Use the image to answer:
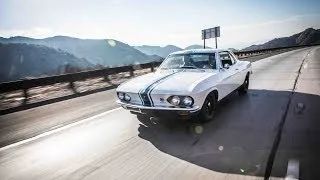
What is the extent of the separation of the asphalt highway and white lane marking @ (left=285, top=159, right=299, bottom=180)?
26 mm

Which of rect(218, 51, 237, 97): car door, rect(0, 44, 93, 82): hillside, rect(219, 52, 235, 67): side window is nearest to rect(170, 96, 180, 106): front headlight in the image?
rect(218, 51, 237, 97): car door

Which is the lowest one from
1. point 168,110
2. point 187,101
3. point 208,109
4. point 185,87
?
point 208,109

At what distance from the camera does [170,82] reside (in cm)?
606

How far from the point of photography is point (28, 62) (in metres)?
166

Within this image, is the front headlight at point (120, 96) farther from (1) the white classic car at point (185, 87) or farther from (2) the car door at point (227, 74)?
(2) the car door at point (227, 74)

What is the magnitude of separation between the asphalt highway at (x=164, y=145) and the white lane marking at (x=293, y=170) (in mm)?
26

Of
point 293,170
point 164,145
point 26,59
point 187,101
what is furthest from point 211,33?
point 26,59

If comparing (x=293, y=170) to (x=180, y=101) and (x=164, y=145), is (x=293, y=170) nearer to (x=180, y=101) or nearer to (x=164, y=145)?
(x=164, y=145)

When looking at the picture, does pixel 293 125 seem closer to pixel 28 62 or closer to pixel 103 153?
pixel 103 153

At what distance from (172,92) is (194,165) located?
64.3 inches

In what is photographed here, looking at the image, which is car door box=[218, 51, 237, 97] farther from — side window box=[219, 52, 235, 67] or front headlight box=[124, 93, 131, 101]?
front headlight box=[124, 93, 131, 101]

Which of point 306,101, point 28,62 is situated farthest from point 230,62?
point 28,62

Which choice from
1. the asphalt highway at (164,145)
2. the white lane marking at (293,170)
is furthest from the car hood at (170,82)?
the white lane marking at (293,170)

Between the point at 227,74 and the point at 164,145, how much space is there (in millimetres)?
2987
